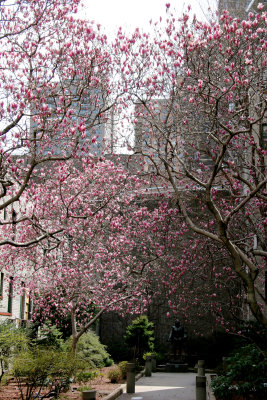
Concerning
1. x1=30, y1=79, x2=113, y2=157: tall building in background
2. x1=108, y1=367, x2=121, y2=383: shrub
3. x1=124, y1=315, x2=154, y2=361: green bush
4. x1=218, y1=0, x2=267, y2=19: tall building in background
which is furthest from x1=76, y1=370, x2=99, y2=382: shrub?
x1=218, y1=0, x2=267, y2=19: tall building in background

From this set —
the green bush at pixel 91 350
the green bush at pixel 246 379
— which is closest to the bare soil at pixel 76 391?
the green bush at pixel 91 350

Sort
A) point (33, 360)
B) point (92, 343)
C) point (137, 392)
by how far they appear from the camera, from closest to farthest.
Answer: point (33, 360) < point (137, 392) < point (92, 343)

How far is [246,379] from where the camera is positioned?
496 inches

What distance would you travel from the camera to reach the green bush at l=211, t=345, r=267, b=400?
12031mm

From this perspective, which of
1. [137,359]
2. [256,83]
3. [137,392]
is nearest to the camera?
[256,83]

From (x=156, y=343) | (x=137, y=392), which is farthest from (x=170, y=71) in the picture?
(x=156, y=343)

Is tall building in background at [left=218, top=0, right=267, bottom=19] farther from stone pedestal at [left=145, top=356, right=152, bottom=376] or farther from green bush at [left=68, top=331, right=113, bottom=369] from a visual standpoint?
stone pedestal at [left=145, top=356, right=152, bottom=376]

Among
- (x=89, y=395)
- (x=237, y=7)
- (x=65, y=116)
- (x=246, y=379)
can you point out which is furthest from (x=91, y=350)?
(x=237, y=7)

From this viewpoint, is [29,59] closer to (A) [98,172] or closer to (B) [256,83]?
(B) [256,83]

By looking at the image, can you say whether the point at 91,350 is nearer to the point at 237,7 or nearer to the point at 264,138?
the point at 264,138

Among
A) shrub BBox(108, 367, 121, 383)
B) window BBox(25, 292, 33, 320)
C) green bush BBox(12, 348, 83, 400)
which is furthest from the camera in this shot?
window BBox(25, 292, 33, 320)

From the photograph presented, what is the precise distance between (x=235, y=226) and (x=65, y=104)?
316 inches

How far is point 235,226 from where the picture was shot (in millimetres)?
17797

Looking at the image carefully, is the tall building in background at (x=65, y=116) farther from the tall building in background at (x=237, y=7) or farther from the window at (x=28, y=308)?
the window at (x=28, y=308)
